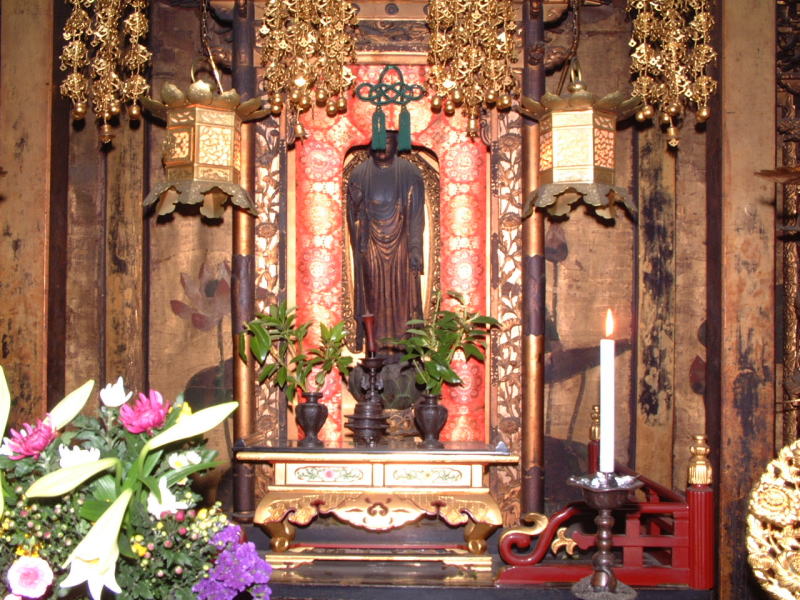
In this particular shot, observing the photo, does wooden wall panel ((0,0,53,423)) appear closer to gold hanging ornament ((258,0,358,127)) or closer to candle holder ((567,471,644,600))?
gold hanging ornament ((258,0,358,127))

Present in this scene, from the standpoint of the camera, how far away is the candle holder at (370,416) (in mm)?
4465

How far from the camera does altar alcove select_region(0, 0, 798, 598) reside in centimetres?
450

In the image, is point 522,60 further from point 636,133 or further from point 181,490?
point 181,490

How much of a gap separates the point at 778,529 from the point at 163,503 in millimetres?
1393

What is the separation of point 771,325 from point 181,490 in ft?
10.4

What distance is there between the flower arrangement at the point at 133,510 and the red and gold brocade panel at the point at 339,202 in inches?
125

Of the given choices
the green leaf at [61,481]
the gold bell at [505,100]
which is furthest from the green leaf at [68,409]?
the gold bell at [505,100]

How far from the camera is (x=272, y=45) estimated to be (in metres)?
4.52

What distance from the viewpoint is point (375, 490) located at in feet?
14.1

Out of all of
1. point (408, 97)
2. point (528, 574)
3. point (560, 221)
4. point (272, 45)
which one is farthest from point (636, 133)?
point (528, 574)

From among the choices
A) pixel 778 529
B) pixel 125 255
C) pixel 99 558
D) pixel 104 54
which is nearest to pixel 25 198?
pixel 104 54

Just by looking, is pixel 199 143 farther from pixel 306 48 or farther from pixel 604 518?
pixel 604 518

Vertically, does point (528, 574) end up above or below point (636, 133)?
below

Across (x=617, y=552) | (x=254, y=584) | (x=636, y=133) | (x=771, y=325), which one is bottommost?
(x=617, y=552)
